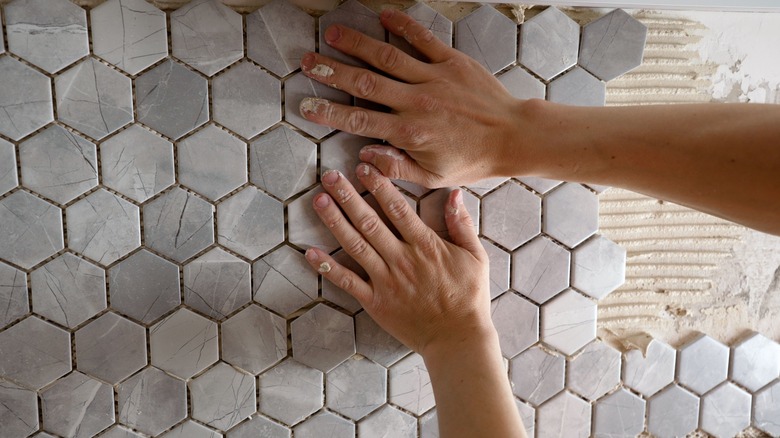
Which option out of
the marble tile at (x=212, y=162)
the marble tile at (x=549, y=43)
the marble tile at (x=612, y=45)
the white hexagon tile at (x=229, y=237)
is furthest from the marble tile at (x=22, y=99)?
the marble tile at (x=612, y=45)

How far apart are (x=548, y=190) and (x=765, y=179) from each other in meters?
0.37

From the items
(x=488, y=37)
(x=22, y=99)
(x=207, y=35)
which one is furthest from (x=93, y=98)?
(x=488, y=37)

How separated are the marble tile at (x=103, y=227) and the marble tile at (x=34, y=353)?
0.48ft

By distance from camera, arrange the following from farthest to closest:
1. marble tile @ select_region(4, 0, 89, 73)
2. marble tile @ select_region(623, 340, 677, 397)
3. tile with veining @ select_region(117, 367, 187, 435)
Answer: marble tile @ select_region(623, 340, 677, 397), tile with veining @ select_region(117, 367, 187, 435), marble tile @ select_region(4, 0, 89, 73)

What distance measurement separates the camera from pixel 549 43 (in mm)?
1059

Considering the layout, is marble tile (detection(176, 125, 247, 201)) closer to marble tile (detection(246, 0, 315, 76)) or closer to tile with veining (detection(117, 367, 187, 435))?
marble tile (detection(246, 0, 315, 76))

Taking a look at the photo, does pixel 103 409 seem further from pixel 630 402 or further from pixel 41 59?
pixel 630 402

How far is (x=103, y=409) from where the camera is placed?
104 centimetres

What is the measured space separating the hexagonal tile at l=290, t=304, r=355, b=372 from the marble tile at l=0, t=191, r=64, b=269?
0.42m

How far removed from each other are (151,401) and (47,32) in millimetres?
636

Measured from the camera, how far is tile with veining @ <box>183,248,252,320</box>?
3.38 feet

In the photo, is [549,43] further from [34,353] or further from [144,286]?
[34,353]

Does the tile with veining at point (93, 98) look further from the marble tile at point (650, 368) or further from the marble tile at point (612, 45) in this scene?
the marble tile at point (650, 368)

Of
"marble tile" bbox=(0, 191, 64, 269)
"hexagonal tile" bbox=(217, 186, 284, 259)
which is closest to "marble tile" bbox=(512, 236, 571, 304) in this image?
"hexagonal tile" bbox=(217, 186, 284, 259)
